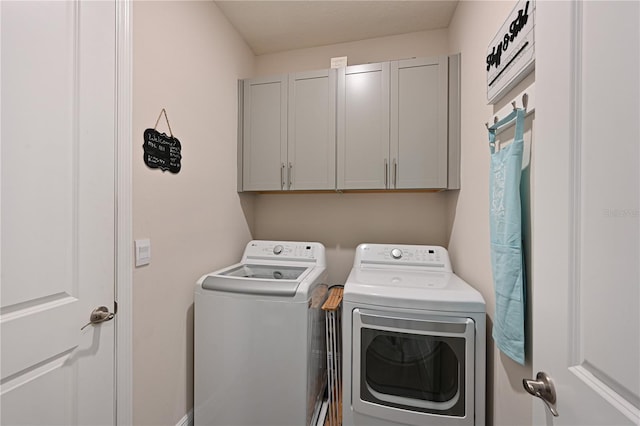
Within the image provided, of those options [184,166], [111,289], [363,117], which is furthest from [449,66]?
[111,289]

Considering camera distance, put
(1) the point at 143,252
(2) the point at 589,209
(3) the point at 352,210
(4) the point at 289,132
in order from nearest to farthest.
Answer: (2) the point at 589,209, (1) the point at 143,252, (4) the point at 289,132, (3) the point at 352,210

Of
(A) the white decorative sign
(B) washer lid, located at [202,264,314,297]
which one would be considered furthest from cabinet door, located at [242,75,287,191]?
(A) the white decorative sign

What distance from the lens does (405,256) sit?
186 cm

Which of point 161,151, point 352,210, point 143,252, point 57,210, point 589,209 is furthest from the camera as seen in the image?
point 352,210

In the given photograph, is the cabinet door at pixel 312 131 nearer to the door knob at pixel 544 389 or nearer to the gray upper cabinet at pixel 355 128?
the gray upper cabinet at pixel 355 128

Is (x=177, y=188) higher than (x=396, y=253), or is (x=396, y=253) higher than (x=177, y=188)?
(x=177, y=188)

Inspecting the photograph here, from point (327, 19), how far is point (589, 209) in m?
2.09

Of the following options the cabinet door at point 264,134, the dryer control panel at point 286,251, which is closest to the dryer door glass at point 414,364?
the dryer control panel at point 286,251

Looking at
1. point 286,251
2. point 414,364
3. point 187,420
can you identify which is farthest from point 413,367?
point 187,420

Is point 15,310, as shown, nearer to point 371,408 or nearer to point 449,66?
point 371,408

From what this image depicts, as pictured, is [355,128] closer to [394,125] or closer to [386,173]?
[394,125]

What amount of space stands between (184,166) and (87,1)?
2.50ft

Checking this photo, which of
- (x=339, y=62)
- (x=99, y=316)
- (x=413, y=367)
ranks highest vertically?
(x=339, y=62)

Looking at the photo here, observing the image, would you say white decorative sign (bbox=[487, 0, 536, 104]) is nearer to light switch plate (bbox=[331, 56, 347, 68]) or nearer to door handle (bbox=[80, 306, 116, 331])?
light switch plate (bbox=[331, 56, 347, 68])
